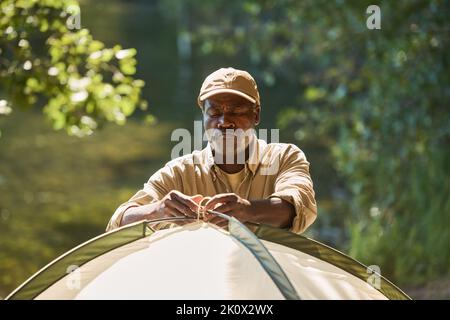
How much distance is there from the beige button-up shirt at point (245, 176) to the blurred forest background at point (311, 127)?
1.89m

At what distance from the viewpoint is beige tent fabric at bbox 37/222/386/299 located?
209 cm

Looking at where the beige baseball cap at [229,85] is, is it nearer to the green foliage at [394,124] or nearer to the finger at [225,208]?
the finger at [225,208]

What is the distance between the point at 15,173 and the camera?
13500mm

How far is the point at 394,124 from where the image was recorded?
725cm

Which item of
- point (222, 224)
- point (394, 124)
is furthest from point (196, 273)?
point (394, 124)

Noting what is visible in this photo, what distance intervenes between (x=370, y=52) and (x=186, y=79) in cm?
1427

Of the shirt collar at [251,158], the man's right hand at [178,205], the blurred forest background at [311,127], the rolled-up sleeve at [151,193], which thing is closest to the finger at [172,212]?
the man's right hand at [178,205]

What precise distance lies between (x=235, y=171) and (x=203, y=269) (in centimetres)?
58

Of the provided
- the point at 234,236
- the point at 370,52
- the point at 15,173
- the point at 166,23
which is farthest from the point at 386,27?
the point at 166,23

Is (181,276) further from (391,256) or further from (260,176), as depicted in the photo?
(391,256)

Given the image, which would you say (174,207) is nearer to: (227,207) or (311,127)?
(227,207)

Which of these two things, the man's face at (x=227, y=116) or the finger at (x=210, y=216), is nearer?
the finger at (x=210, y=216)

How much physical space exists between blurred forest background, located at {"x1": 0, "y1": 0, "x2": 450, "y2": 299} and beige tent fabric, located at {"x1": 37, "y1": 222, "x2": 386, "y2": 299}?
222 cm

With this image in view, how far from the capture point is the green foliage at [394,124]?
22.1 ft
